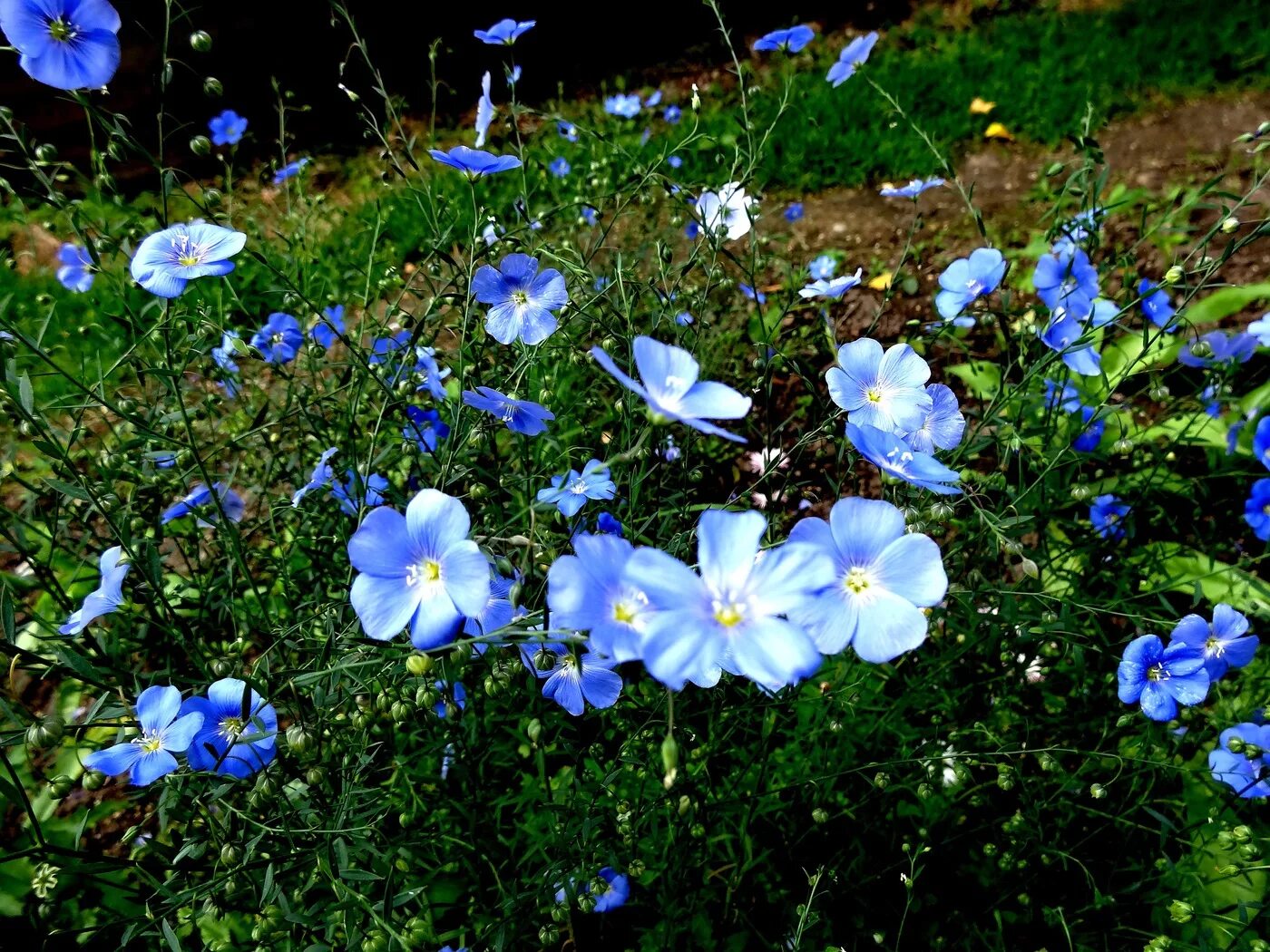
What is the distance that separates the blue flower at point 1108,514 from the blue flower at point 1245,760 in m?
0.49

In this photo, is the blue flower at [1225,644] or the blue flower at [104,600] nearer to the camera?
the blue flower at [104,600]

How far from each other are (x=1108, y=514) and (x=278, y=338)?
2.10 m

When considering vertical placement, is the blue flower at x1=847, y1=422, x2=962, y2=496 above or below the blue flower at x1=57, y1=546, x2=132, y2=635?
above

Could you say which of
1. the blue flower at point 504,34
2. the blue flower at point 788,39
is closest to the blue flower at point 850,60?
the blue flower at point 788,39

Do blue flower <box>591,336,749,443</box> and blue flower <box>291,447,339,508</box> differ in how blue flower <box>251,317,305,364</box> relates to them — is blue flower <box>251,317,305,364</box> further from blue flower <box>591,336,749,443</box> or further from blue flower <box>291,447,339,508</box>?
blue flower <box>591,336,749,443</box>

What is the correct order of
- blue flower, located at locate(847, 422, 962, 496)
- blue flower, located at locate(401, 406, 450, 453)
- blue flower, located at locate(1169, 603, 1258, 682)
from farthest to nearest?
blue flower, located at locate(401, 406, 450, 453) < blue flower, located at locate(1169, 603, 1258, 682) < blue flower, located at locate(847, 422, 962, 496)

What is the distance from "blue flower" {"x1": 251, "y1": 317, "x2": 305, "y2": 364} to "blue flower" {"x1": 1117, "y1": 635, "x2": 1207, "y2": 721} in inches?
74.7

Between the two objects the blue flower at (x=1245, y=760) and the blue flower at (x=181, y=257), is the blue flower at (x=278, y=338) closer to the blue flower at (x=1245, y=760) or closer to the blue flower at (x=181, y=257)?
the blue flower at (x=181, y=257)

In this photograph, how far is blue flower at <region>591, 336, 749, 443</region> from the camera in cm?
98

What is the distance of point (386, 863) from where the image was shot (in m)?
1.38

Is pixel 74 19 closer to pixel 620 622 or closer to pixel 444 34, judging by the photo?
pixel 620 622

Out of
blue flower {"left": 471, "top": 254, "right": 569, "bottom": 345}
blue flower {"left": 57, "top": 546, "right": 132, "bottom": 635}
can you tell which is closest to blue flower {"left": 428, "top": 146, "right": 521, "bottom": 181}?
blue flower {"left": 471, "top": 254, "right": 569, "bottom": 345}

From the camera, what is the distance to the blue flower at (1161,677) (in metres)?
1.55

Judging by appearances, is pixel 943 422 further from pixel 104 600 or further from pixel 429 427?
pixel 104 600
